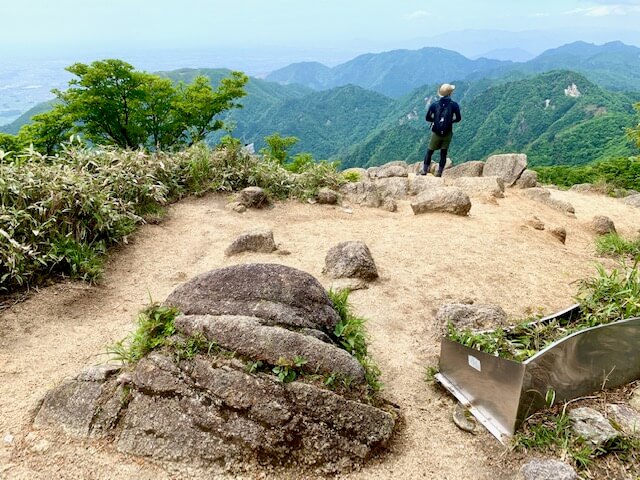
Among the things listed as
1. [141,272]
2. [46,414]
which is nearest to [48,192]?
[141,272]

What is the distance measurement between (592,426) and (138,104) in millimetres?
19807

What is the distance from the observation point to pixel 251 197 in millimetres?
9094

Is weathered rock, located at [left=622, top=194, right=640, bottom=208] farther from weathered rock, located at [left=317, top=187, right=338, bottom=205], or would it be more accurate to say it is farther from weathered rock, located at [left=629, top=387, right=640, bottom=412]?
weathered rock, located at [left=629, top=387, right=640, bottom=412]

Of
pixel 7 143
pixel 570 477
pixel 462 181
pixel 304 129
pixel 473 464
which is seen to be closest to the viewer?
pixel 570 477

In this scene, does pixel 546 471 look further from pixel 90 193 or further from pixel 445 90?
pixel 445 90

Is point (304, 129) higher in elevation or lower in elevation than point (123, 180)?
lower

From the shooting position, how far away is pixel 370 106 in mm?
173500

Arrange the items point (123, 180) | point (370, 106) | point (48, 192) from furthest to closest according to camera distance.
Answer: point (370, 106) < point (123, 180) < point (48, 192)

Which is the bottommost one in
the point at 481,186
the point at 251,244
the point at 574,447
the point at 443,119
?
the point at 481,186

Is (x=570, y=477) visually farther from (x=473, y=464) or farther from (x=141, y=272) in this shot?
(x=141, y=272)

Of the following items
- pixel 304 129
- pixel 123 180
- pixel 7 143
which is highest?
pixel 123 180

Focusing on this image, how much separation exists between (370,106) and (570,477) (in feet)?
592

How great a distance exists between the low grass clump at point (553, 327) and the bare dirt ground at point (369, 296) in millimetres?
581

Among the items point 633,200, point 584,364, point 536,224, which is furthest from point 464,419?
point 633,200
